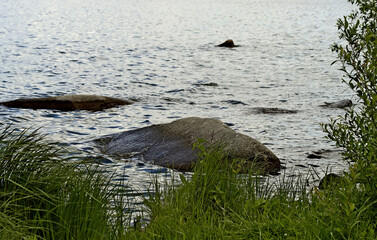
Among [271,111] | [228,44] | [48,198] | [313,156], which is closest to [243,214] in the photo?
[48,198]

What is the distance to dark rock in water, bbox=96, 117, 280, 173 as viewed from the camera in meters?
9.19

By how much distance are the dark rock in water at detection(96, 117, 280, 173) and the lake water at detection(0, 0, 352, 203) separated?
0.37 meters

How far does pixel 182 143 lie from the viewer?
989cm

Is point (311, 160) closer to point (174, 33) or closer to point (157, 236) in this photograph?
point (157, 236)

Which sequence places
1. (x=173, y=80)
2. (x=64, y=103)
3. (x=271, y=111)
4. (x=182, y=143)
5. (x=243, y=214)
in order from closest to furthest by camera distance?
(x=243, y=214) → (x=182, y=143) → (x=64, y=103) → (x=271, y=111) → (x=173, y=80)

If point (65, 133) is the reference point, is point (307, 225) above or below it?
above

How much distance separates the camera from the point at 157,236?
532 cm

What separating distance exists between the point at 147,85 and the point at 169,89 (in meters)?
1.03

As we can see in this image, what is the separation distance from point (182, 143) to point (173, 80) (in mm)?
9853

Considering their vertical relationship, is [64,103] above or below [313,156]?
above

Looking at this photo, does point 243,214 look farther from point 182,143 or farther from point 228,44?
point 228,44

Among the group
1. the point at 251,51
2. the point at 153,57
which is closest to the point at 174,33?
the point at 251,51

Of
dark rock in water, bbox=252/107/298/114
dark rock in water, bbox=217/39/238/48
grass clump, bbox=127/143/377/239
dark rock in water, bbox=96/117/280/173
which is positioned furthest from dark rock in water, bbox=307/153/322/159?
dark rock in water, bbox=217/39/238/48

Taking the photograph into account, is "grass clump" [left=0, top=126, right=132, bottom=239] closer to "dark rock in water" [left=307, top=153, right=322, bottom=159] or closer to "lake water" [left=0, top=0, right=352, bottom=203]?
"lake water" [left=0, top=0, right=352, bottom=203]
